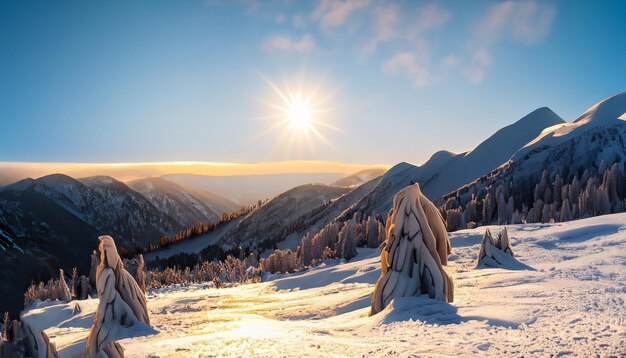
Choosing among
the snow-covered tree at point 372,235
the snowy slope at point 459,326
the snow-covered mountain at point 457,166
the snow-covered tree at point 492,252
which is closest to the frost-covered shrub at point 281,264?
the snow-covered tree at point 372,235

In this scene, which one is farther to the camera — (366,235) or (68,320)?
(366,235)

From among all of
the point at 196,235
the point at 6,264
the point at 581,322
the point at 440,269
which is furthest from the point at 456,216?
the point at 6,264

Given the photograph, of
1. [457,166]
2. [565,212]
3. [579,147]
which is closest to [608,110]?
[579,147]

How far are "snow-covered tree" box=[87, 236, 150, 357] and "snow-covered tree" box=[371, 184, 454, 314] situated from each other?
34.5 feet

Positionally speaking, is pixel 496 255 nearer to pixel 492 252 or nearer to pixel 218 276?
pixel 492 252

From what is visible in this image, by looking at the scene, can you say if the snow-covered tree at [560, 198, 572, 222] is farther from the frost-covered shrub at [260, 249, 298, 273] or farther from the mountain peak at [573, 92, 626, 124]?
the mountain peak at [573, 92, 626, 124]

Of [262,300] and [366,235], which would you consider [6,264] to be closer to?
[366,235]

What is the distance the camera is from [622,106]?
495 feet

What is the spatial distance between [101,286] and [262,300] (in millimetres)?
13241

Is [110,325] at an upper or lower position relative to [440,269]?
lower

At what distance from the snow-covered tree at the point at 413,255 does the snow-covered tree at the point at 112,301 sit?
1050cm

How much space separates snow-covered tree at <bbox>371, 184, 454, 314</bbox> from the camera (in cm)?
1464

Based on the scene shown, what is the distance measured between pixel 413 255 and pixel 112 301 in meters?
12.8

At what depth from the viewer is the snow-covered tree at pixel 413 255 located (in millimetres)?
14641
